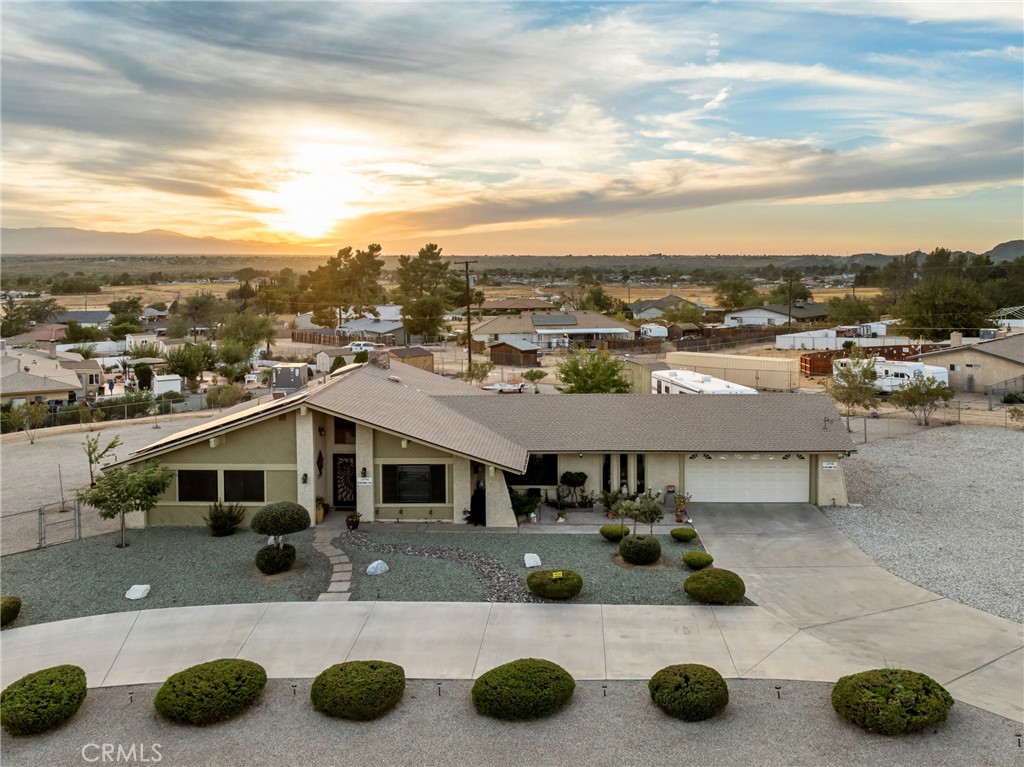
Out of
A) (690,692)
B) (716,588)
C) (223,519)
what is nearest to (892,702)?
(690,692)

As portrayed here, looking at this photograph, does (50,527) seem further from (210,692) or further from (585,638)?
(585,638)

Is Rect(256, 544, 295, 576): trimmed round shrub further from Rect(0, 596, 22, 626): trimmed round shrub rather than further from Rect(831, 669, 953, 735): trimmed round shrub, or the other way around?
Rect(831, 669, 953, 735): trimmed round shrub

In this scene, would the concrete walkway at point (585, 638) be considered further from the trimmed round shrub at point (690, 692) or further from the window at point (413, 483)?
the window at point (413, 483)

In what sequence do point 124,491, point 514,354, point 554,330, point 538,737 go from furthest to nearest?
point 554,330 < point 514,354 < point 124,491 < point 538,737

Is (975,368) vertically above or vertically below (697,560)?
above

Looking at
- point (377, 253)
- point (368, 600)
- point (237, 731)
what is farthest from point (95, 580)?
point (377, 253)

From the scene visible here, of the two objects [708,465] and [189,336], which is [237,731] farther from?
[189,336]

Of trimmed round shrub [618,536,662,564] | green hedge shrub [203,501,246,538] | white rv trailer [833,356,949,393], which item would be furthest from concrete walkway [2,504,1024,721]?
white rv trailer [833,356,949,393]
